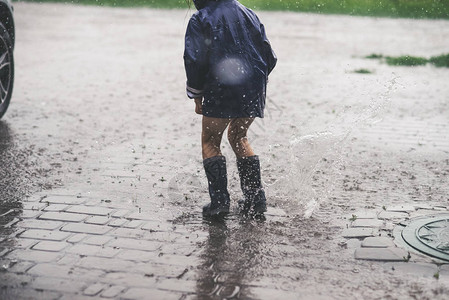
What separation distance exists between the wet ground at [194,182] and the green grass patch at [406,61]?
383 millimetres

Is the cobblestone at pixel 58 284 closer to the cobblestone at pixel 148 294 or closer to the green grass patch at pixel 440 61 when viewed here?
the cobblestone at pixel 148 294

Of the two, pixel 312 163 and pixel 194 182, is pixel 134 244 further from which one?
pixel 312 163

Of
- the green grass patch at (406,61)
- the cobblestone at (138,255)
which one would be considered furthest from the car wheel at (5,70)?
the green grass patch at (406,61)

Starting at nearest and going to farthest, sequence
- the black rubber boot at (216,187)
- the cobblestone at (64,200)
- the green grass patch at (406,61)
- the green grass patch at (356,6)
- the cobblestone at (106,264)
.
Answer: the cobblestone at (106,264) → the black rubber boot at (216,187) → the cobblestone at (64,200) → the green grass patch at (406,61) → the green grass patch at (356,6)

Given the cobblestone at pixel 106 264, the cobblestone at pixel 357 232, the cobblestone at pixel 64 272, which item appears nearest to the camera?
the cobblestone at pixel 64 272

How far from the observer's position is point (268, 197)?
5402mm

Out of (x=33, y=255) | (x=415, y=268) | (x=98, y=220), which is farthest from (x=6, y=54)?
(x=415, y=268)

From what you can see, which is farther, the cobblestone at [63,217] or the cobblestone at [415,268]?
the cobblestone at [63,217]

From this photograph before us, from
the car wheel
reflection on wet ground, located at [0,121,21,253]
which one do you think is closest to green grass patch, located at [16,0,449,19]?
the car wheel

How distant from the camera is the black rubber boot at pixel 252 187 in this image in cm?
498

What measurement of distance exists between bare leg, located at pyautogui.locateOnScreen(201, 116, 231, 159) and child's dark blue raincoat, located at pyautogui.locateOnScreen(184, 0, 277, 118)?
0.09 m

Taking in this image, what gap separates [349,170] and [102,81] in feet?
18.1

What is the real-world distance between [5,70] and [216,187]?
12.4 feet

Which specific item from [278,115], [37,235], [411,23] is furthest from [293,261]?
[411,23]
